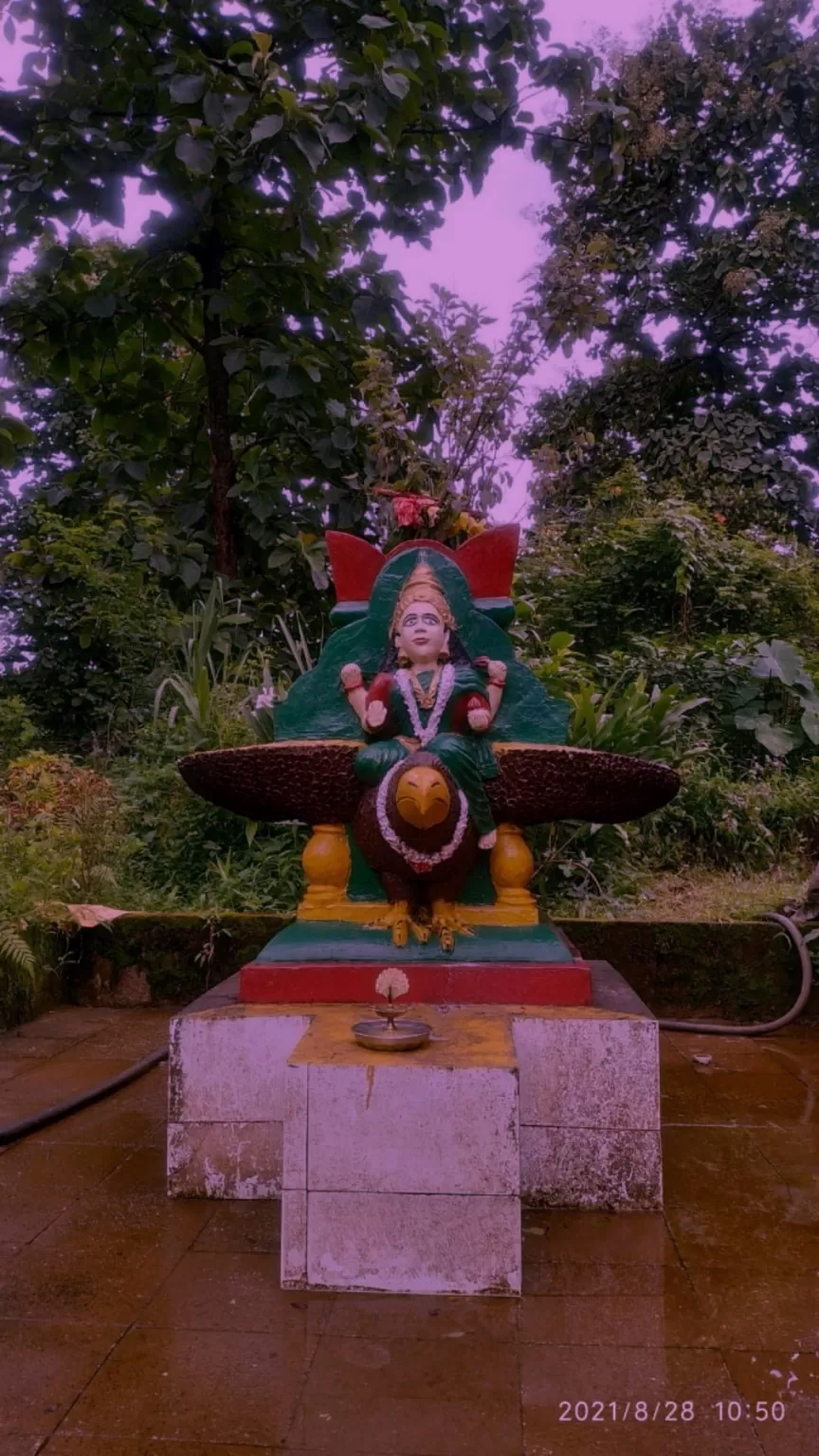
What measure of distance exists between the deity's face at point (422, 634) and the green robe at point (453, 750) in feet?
0.21

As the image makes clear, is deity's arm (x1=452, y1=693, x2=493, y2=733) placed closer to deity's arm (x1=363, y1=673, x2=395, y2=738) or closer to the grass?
deity's arm (x1=363, y1=673, x2=395, y2=738)

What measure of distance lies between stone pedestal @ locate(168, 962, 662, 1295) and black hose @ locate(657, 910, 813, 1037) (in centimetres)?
118

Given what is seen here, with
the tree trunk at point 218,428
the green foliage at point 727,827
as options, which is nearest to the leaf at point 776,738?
the green foliage at point 727,827

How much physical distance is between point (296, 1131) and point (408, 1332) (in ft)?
1.43

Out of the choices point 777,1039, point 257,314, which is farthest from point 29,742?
point 777,1039

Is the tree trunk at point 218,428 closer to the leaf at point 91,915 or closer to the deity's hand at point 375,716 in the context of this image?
the leaf at point 91,915

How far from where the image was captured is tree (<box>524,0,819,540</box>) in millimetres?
10453

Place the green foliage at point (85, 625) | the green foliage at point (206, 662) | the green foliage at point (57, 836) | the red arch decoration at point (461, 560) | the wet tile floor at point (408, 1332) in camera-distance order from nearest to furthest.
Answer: the wet tile floor at point (408, 1332), the red arch decoration at point (461, 560), the green foliage at point (57, 836), the green foliage at point (206, 662), the green foliage at point (85, 625)

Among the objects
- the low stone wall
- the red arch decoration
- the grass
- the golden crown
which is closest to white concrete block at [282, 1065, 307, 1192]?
the golden crown

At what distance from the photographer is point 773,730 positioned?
666cm

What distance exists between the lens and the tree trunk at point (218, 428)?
243 inches

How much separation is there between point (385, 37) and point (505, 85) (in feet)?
4.12

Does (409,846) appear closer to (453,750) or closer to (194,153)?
(453,750)

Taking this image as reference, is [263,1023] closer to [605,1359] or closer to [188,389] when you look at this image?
[605,1359]
